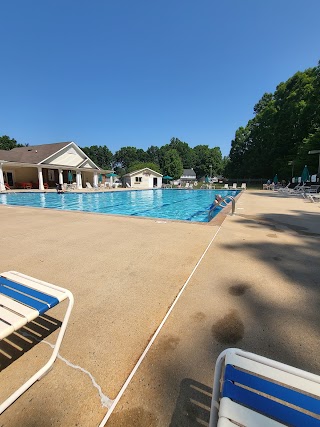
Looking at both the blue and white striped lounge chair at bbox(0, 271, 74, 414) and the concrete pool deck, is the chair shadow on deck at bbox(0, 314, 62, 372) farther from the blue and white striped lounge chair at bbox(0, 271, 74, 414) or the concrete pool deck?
the blue and white striped lounge chair at bbox(0, 271, 74, 414)

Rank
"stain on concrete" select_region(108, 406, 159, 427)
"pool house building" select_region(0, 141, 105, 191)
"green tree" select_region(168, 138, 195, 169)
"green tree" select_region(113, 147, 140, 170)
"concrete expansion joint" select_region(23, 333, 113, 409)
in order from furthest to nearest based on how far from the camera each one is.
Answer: "green tree" select_region(168, 138, 195, 169), "green tree" select_region(113, 147, 140, 170), "pool house building" select_region(0, 141, 105, 191), "concrete expansion joint" select_region(23, 333, 113, 409), "stain on concrete" select_region(108, 406, 159, 427)

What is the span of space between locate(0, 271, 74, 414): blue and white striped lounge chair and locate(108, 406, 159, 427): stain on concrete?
674mm

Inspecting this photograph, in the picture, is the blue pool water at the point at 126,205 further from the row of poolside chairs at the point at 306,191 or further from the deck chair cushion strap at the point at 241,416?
the deck chair cushion strap at the point at 241,416

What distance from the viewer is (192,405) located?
1.47 meters

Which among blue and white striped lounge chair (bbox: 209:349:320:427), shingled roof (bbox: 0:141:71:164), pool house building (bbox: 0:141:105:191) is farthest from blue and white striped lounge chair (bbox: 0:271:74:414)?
shingled roof (bbox: 0:141:71:164)

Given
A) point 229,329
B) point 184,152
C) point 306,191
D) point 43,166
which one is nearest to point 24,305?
point 229,329

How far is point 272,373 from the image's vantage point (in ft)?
3.57

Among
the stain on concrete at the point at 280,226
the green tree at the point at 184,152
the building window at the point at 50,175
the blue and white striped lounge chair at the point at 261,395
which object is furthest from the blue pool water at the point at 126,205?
the green tree at the point at 184,152

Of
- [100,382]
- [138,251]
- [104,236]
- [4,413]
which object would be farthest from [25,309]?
[104,236]

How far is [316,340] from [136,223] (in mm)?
5683

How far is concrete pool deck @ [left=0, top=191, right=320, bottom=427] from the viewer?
1502 millimetres

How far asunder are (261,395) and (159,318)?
1.46 metres

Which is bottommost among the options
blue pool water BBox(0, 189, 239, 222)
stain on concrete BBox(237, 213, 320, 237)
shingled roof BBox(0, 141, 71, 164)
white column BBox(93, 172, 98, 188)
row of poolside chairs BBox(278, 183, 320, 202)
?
blue pool water BBox(0, 189, 239, 222)

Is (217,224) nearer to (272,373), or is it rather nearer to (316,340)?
(316,340)
